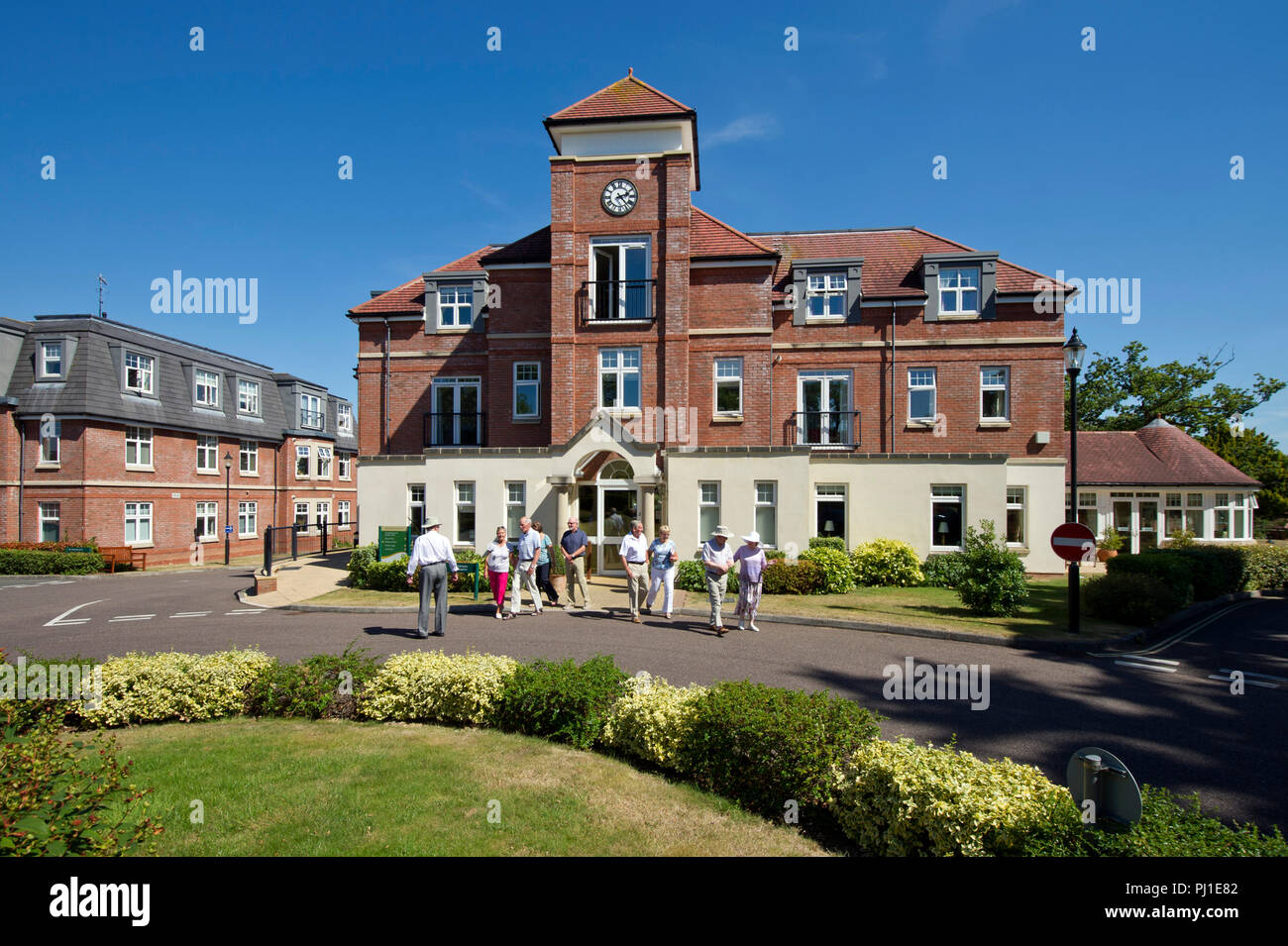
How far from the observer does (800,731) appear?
4.98 meters

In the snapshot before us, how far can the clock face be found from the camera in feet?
63.1

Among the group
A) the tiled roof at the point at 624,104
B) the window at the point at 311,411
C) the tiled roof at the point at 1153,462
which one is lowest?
the tiled roof at the point at 1153,462

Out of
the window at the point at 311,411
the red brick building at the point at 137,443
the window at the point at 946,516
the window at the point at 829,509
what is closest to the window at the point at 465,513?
the window at the point at 829,509

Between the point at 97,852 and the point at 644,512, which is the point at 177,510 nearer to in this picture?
the point at 644,512

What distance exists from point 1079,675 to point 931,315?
1467cm

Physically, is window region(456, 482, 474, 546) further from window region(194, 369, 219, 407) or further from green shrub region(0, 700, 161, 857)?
window region(194, 369, 219, 407)

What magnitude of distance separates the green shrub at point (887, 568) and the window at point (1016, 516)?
4690 mm

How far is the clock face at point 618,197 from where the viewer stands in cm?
1922

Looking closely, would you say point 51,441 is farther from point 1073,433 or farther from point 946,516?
point 1073,433

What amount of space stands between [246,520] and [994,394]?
37.2 m

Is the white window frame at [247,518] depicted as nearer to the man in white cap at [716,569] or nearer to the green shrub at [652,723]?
the man in white cap at [716,569]

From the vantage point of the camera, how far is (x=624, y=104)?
19453 mm

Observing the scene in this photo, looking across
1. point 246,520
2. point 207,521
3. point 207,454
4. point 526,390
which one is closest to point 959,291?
point 526,390
